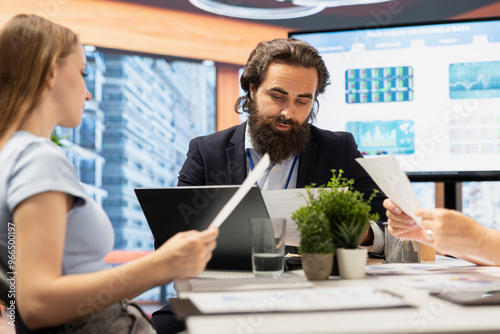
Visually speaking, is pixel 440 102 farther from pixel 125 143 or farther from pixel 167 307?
pixel 125 143

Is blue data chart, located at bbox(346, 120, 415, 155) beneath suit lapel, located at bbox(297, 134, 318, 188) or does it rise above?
above

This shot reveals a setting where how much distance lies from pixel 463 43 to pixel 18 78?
2621 millimetres

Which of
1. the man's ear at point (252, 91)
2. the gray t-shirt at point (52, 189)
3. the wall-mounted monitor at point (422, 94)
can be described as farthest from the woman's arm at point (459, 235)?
the wall-mounted monitor at point (422, 94)

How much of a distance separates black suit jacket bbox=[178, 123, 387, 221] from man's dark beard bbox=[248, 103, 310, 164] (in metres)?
0.06

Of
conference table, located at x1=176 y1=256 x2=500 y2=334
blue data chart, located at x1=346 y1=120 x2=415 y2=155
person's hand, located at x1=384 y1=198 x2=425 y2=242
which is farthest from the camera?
blue data chart, located at x1=346 y1=120 x2=415 y2=155

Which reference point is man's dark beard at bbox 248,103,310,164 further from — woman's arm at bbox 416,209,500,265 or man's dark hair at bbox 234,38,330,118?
woman's arm at bbox 416,209,500,265

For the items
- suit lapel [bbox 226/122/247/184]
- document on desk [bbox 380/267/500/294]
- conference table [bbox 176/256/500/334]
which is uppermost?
suit lapel [bbox 226/122/247/184]

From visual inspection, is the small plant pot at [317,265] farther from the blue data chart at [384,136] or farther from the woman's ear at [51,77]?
the blue data chart at [384,136]

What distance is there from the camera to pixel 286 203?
1671 mm

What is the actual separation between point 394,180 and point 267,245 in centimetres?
39

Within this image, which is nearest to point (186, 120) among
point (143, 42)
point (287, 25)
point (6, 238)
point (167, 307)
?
point (143, 42)

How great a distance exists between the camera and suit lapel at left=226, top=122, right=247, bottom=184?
248cm

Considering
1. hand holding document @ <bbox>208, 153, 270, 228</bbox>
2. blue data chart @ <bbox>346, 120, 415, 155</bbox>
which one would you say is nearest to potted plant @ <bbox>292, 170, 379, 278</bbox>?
hand holding document @ <bbox>208, 153, 270, 228</bbox>

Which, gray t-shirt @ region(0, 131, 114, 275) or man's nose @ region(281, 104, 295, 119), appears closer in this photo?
gray t-shirt @ region(0, 131, 114, 275)
